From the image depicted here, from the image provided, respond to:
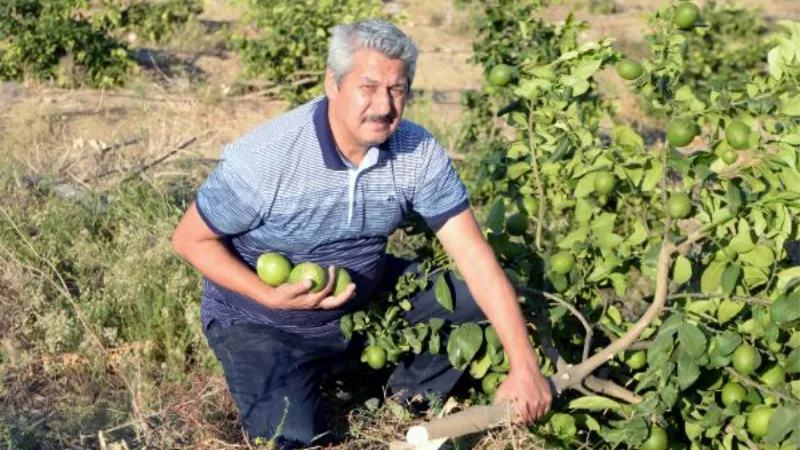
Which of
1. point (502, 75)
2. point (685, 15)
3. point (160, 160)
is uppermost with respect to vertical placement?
point (685, 15)

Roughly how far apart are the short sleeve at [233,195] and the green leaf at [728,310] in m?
1.27

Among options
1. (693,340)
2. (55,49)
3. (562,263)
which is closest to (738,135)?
(693,340)

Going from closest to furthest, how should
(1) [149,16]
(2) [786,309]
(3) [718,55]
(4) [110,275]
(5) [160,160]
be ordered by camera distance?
(2) [786,309]
(4) [110,275]
(5) [160,160]
(3) [718,55]
(1) [149,16]

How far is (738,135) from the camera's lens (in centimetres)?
313

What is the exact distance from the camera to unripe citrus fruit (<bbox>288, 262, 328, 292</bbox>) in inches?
131

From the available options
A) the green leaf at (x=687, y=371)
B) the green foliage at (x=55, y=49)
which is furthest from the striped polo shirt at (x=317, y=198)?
the green foliage at (x=55, y=49)

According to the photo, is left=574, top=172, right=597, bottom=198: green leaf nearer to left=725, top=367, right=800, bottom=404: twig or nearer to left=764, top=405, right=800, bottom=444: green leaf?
left=725, top=367, right=800, bottom=404: twig

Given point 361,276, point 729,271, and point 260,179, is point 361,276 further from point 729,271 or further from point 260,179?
point 729,271

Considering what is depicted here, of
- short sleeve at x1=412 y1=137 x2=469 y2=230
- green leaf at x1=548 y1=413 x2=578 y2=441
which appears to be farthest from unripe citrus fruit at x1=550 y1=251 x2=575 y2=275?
green leaf at x1=548 y1=413 x2=578 y2=441

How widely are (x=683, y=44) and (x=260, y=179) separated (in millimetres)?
1205

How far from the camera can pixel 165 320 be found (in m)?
4.43

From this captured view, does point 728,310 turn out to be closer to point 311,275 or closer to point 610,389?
point 610,389

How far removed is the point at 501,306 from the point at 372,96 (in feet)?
2.20

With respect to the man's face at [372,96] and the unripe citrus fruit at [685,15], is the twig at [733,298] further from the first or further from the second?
the man's face at [372,96]
